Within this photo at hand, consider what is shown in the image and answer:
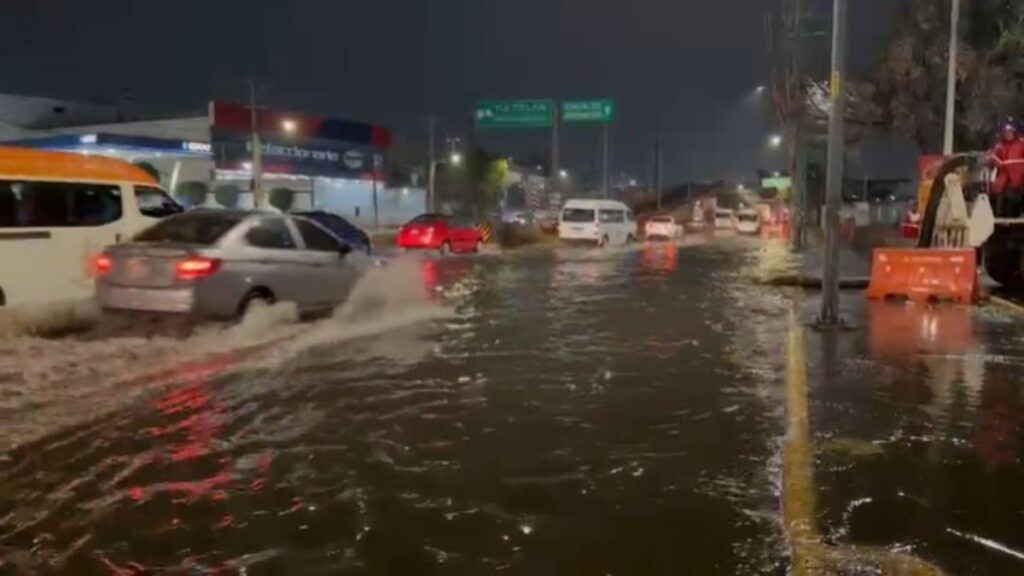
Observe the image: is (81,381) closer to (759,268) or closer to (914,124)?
(759,268)

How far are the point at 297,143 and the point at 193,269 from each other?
41479 millimetres

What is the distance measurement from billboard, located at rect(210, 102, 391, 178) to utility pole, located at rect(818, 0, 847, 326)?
36.5 m

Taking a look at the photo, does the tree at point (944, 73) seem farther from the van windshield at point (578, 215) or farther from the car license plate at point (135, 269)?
the car license plate at point (135, 269)

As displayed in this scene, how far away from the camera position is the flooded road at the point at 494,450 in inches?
205

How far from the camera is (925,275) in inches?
679

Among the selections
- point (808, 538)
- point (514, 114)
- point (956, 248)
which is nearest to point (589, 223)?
point (514, 114)

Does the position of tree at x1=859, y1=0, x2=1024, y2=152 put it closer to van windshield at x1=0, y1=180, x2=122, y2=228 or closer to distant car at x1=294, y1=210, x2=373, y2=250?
distant car at x1=294, y1=210, x2=373, y2=250

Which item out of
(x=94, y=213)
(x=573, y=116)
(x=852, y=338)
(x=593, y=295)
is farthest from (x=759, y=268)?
(x=573, y=116)

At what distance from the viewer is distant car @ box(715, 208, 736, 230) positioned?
70662mm

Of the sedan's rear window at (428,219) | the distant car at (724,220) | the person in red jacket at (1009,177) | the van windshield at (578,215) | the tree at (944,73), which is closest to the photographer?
the person in red jacket at (1009,177)

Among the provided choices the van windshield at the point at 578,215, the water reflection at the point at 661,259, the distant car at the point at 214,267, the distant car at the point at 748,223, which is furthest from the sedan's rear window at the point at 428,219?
the distant car at the point at 748,223

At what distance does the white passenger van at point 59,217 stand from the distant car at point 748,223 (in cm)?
5075

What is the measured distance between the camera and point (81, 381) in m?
9.16

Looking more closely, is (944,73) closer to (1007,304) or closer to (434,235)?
(434,235)
